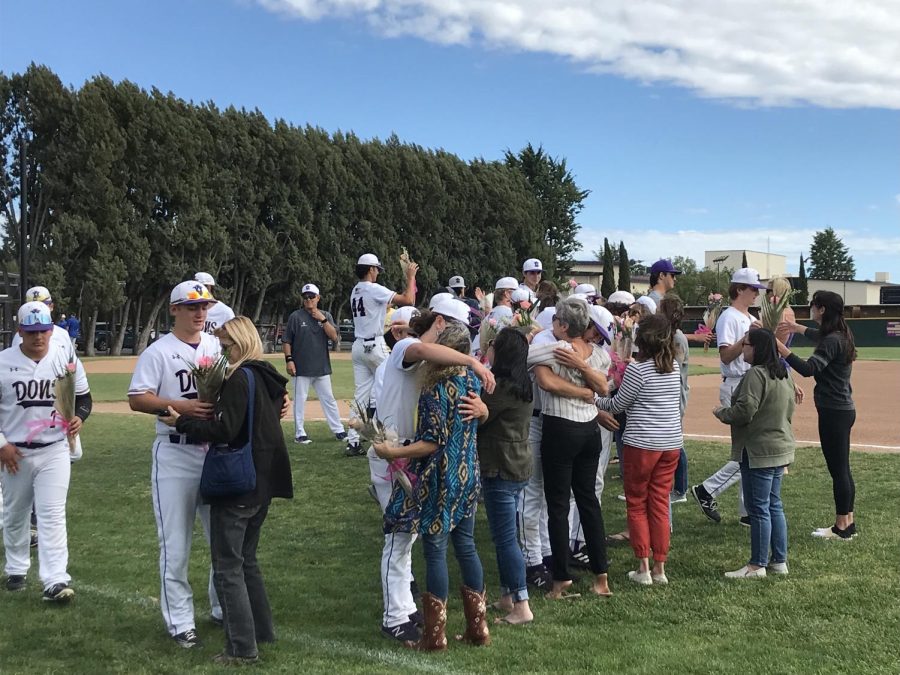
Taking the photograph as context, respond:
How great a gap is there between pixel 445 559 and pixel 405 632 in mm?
530

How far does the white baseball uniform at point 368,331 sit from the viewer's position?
9.28 metres

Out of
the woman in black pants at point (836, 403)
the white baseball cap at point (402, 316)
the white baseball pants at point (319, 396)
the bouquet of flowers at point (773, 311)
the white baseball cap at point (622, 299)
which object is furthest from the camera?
the white baseball pants at point (319, 396)

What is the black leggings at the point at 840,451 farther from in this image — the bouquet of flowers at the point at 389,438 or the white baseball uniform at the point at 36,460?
the white baseball uniform at the point at 36,460

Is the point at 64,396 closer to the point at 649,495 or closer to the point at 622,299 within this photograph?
the point at 649,495

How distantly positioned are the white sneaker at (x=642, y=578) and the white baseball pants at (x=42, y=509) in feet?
12.0

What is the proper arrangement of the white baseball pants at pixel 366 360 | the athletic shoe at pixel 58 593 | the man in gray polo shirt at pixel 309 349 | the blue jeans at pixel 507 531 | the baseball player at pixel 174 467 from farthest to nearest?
the man in gray polo shirt at pixel 309 349
the white baseball pants at pixel 366 360
the athletic shoe at pixel 58 593
the blue jeans at pixel 507 531
the baseball player at pixel 174 467

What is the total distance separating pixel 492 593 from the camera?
17.4 ft

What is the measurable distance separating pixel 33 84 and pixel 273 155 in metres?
11.5

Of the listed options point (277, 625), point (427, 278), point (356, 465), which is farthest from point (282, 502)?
point (427, 278)

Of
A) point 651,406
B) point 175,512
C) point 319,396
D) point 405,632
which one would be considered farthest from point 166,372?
point 319,396

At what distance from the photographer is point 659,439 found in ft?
17.5

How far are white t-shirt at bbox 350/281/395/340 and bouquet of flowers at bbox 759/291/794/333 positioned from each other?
4.33 m

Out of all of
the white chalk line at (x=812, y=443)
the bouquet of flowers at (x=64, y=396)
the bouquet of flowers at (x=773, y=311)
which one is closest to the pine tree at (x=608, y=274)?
the white chalk line at (x=812, y=443)

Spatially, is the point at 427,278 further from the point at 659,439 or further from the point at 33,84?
the point at 659,439
